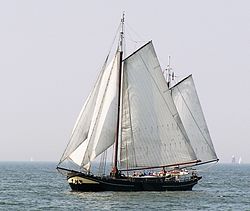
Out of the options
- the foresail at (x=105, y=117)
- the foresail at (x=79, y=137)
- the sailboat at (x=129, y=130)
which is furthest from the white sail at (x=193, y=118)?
the foresail at (x=79, y=137)

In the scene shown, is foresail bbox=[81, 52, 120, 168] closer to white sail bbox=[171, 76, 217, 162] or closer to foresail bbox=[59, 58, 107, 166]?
foresail bbox=[59, 58, 107, 166]

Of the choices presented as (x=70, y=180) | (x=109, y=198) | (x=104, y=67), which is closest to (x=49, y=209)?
(x=109, y=198)

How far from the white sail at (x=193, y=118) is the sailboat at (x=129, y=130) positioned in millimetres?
9369

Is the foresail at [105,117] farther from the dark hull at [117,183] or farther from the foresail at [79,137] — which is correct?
the dark hull at [117,183]

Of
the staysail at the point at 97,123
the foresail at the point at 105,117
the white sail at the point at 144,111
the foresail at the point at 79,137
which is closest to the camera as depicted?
the foresail at the point at 79,137

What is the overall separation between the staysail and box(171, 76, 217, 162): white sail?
18.2m

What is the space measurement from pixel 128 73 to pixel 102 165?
9.81m

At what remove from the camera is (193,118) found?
9131 cm

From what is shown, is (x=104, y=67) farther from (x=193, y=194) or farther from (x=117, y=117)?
(x=193, y=194)

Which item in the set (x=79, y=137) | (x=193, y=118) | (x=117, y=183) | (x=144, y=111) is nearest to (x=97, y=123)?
(x=79, y=137)

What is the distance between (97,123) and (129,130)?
4853 mm

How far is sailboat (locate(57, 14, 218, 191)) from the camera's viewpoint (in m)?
72.4

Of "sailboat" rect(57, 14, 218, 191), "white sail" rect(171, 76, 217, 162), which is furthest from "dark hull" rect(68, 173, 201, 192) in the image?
"white sail" rect(171, 76, 217, 162)

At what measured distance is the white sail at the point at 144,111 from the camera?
251ft
